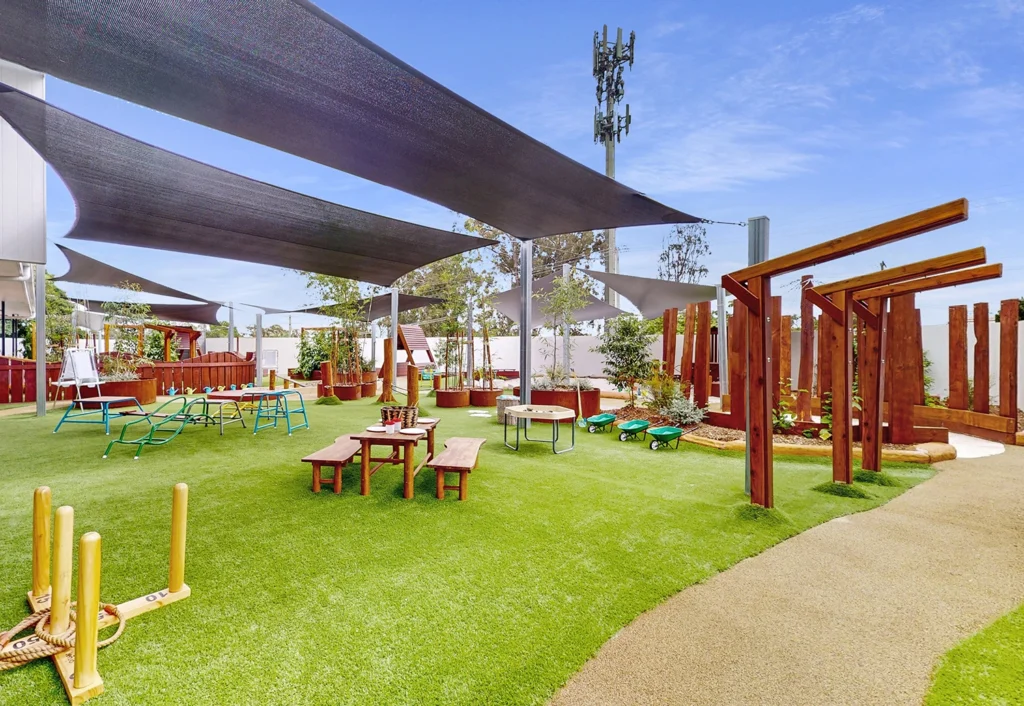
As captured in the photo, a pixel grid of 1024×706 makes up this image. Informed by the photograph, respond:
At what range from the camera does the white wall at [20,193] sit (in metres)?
6.13

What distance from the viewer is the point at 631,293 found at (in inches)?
397

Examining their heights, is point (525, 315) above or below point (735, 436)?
above

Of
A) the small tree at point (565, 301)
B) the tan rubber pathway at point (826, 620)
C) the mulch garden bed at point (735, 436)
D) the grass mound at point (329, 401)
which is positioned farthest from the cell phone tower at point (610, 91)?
the tan rubber pathway at point (826, 620)

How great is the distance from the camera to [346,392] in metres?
11.5

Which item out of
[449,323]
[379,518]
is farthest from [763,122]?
[379,518]

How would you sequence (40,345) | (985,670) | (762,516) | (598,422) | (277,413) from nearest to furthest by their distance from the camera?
(985,670) < (762,516) < (598,422) < (277,413) < (40,345)

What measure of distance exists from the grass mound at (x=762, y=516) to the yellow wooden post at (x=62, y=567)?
3.46m

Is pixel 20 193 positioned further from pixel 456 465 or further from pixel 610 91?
pixel 610 91

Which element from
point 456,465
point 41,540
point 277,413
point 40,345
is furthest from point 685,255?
point 41,540

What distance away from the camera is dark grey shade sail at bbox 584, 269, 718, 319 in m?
8.97

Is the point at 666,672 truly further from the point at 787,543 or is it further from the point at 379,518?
the point at 379,518

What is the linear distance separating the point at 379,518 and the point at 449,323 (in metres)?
8.19

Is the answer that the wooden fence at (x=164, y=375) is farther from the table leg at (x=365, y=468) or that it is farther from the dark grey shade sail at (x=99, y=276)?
the table leg at (x=365, y=468)

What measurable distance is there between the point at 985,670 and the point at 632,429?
4.42 metres
